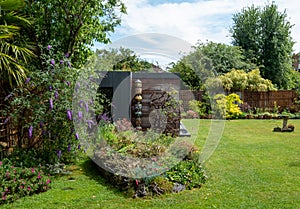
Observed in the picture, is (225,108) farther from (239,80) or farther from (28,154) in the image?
(28,154)

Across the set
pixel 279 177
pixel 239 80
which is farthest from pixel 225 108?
pixel 279 177

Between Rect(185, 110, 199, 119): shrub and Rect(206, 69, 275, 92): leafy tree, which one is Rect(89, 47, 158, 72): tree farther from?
Rect(206, 69, 275, 92): leafy tree

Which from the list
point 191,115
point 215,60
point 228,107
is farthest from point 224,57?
point 191,115

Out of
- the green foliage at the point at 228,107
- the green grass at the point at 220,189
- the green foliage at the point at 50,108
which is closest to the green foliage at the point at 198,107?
the green foliage at the point at 228,107

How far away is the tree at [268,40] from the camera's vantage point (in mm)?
19219

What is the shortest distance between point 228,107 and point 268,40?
9.86 metres

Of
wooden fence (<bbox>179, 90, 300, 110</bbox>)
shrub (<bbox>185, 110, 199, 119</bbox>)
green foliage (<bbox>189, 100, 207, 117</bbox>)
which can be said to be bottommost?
shrub (<bbox>185, 110, 199, 119</bbox>)

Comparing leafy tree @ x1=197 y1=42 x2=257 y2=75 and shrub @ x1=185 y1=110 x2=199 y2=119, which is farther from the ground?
leafy tree @ x1=197 y1=42 x2=257 y2=75

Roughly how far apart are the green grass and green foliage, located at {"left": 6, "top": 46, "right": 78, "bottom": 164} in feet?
1.65

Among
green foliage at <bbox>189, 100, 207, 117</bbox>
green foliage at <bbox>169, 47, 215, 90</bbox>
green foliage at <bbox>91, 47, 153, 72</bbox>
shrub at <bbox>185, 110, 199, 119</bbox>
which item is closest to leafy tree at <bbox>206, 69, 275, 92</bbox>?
green foliage at <bbox>169, 47, 215, 90</bbox>

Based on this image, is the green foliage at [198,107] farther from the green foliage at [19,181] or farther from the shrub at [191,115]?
the green foliage at [19,181]

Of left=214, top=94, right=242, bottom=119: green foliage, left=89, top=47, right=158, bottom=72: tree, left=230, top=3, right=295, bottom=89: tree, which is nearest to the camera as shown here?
left=89, top=47, right=158, bottom=72: tree

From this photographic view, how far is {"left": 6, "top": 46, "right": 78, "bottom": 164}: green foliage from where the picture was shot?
13.8 ft

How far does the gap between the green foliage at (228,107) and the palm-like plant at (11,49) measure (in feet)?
29.5
